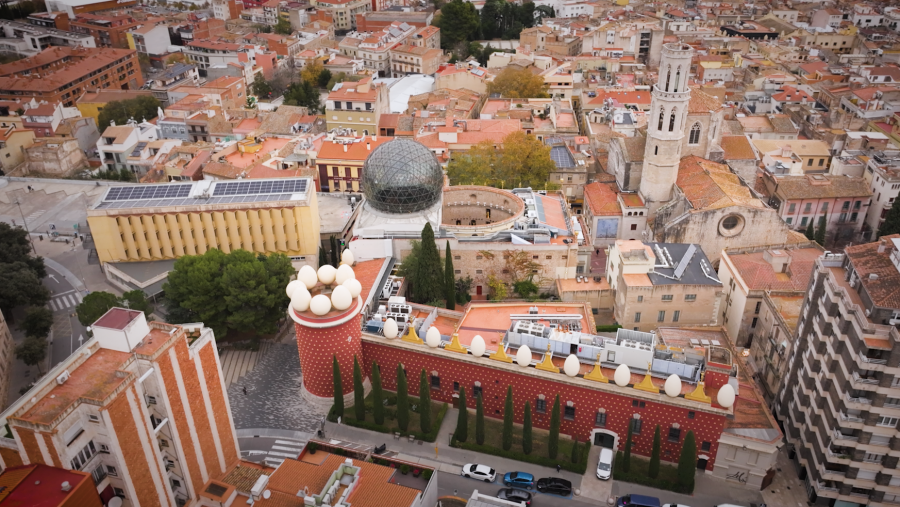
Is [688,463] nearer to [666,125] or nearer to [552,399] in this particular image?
[552,399]

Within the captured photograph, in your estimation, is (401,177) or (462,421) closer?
(462,421)

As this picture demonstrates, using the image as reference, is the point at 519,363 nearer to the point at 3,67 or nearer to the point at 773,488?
the point at 773,488

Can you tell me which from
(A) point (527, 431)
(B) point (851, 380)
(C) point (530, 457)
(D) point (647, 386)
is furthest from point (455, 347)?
(B) point (851, 380)

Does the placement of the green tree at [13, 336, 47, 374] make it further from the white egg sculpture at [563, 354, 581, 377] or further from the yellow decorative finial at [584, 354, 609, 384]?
the yellow decorative finial at [584, 354, 609, 384]

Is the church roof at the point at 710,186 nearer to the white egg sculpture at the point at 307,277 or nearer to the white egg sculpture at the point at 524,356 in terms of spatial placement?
the white egg sculpture at the point at 524,356

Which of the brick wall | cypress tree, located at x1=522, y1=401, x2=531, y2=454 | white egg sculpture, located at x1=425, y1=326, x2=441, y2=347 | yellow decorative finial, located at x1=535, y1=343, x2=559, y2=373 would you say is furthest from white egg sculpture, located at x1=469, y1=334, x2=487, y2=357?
cypress tree, located at x1=522, y1=401, x2=531, y2=454

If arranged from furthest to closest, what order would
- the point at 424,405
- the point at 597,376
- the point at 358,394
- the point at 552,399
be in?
the point at 358,394
the point at 424,405
the point at 552,399
the point at 597,376

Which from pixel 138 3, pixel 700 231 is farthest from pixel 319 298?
pixel 138 3

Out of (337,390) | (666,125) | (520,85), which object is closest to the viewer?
(337,390)
